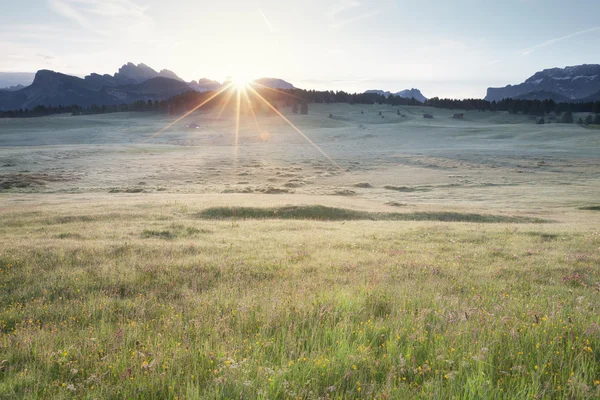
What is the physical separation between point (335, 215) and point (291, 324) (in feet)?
74.3

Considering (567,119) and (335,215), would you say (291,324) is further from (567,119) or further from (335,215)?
(567,119)

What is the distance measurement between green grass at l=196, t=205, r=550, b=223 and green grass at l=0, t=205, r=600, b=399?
13.6 meters

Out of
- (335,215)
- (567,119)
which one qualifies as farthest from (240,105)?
(335,215)

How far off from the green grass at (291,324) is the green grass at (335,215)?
13.6m

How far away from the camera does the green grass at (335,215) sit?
86.4ft

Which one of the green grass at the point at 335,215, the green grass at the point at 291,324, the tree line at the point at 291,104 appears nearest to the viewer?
the green grass at the point at 291,324

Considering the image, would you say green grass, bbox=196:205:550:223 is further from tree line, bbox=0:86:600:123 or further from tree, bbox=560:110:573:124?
tree line, bbox=0:86:600:123

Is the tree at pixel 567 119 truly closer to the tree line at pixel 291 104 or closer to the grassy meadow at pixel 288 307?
the tree line at pixel 291 104

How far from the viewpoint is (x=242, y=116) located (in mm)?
153000

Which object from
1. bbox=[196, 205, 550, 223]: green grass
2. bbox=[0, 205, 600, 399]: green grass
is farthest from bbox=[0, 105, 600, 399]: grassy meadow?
bbox=[196, 205, 550, 223]: green grass

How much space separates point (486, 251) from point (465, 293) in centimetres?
652

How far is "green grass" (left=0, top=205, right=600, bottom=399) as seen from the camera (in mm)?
4108

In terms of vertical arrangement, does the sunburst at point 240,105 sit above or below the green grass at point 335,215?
above

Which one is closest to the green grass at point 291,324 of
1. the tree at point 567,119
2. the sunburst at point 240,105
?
the sunburst at point 240,105
